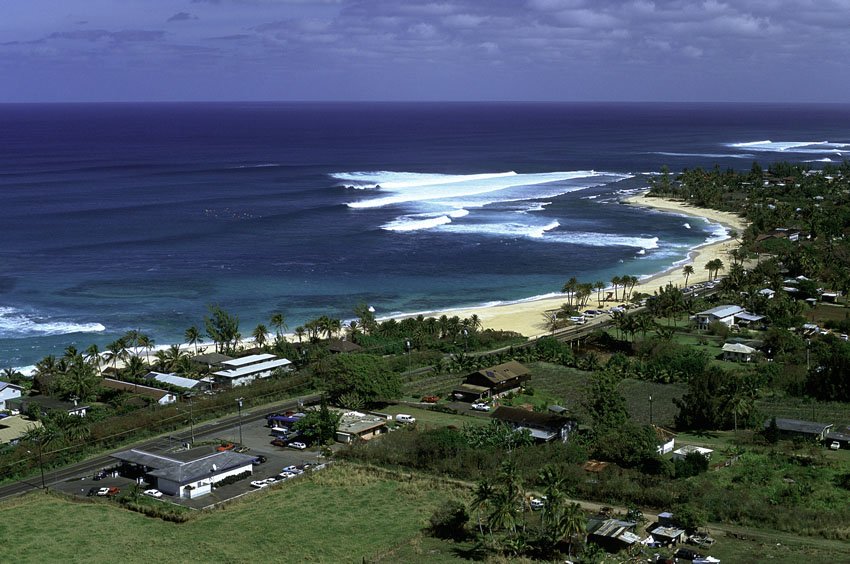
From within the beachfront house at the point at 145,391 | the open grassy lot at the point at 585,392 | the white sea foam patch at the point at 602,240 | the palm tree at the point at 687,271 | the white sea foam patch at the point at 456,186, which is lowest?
the open grassy lot at the point at 585,392

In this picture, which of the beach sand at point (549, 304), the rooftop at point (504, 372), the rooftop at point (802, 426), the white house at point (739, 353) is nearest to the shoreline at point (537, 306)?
the beach sand at point (549, 304)

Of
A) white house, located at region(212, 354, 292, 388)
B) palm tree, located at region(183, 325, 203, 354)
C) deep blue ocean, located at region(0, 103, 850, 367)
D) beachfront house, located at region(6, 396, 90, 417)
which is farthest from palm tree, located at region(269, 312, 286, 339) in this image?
beachfront house, located at region(6, 396, 90, 417)

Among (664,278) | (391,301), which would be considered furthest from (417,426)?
(664,278)

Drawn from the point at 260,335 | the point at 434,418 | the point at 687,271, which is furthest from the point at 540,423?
the point at 687,271

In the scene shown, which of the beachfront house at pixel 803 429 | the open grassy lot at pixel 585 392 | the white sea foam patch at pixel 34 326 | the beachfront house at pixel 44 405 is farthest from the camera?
the white sea foam patch at pixel 34 326

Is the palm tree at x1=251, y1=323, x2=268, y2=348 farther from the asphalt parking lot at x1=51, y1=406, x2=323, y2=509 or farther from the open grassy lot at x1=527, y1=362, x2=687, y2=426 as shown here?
the open grassy lot at x1=527, y1=362, x2=687, y2=426

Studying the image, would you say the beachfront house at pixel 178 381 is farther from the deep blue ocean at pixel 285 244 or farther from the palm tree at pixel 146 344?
the deep blue ocean at pixel 285 244
